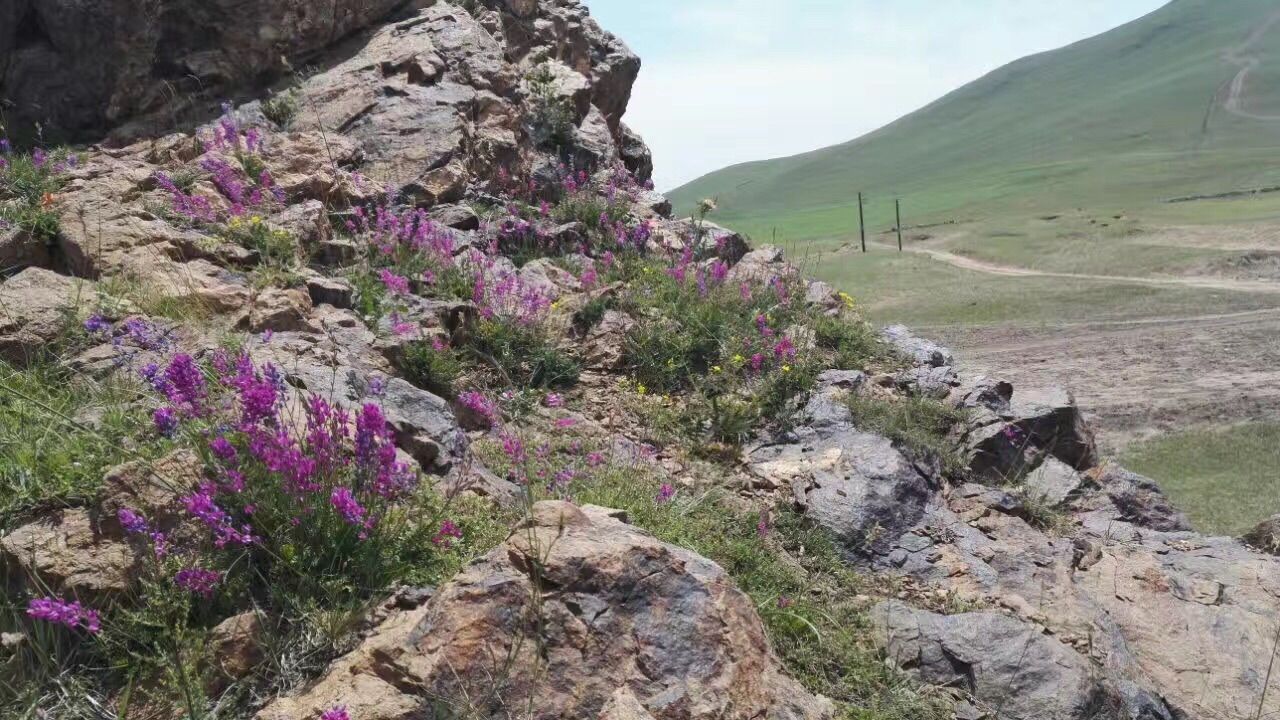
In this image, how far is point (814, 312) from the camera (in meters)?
8.53

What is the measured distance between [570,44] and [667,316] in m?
7.45

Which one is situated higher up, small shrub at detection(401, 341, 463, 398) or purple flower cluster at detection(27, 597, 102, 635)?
small shrub at detection(401, 341, 463, 398)

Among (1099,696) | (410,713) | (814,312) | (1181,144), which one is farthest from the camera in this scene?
(1181,144)

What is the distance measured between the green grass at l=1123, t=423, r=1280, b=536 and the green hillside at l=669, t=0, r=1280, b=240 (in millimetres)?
51631

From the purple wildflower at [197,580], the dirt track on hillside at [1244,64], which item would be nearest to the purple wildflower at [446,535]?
the purple wildflower at [197,580]

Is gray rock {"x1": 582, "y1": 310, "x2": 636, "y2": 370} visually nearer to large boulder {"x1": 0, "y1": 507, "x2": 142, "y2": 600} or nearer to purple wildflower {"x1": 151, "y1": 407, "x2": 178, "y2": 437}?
purple wildflower {"x1": 151, "y1": 407, "x2": 178, "y2": 437}

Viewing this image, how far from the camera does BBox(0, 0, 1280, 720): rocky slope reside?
2957 millimetres

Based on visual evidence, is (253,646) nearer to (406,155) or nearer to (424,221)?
(424,221)

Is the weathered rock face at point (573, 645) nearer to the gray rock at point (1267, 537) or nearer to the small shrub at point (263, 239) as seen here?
the small shrub at point (263, 239)

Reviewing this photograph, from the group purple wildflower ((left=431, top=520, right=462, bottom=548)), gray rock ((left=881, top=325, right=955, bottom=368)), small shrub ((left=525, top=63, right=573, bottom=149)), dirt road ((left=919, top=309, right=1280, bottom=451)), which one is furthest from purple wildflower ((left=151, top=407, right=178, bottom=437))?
dirt road ((left=919, top=309, right=1280, bottom=451))

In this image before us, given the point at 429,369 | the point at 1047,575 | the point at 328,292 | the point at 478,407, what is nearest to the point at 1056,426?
the point at 1047,575

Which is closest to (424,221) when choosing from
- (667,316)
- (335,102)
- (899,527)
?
(667,316)

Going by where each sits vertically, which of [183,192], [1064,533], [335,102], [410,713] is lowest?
[1064,533]

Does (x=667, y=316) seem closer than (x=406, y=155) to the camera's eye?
Yes
